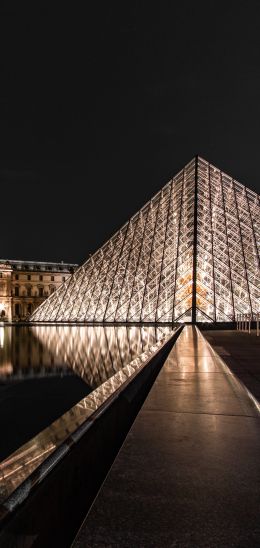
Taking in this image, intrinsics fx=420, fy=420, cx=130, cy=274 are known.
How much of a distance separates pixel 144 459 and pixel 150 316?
28.8 metres

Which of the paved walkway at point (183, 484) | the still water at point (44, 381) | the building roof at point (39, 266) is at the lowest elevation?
the still water at point (44, 381)

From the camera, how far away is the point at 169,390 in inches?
177

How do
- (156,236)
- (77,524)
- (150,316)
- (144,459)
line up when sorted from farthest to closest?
1. (156,236)
2. (150,316)
3. (144,459)
4. (77,524)

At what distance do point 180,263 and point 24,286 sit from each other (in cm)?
6442

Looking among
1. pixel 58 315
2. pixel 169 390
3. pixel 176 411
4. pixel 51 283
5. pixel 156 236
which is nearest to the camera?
pixel 176 411

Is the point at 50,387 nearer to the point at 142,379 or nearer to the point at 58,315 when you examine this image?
the point at 142,379

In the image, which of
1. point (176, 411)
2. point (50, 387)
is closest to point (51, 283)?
point (50, 387)

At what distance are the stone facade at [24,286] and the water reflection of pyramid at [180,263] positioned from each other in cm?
4567

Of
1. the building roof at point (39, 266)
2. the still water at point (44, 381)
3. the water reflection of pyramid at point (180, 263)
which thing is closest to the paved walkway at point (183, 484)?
the still water at point (44, 381)

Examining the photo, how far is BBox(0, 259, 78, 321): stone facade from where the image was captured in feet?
284

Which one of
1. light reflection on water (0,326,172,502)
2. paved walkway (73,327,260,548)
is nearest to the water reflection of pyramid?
light reflection on water (0,326,172,502)

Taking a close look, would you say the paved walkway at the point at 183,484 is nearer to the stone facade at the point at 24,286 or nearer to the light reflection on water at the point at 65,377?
the light reflection on water at the point at 65,377

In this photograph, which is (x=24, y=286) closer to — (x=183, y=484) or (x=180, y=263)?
(x=180, y=263)

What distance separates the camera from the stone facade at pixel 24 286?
3410 inches
